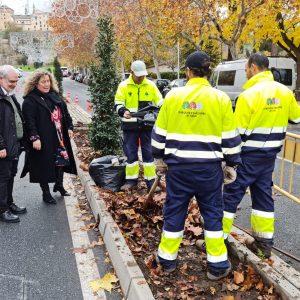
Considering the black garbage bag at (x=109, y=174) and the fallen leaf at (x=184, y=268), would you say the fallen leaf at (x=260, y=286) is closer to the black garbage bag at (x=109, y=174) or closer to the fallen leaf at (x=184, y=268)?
the fallen leaf at (x=184, y=268)

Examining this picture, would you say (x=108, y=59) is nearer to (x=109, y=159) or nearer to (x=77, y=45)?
(x=109, y=159)

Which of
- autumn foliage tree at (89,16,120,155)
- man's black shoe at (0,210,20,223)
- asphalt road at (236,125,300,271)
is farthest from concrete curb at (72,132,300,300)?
autumn foliage tree at (89,16,120,155)

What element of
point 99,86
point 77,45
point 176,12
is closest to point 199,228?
point 99,86

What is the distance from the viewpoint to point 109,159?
6.59 metres

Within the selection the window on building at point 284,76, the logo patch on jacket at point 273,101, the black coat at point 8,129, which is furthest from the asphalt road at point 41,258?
the window on building at point 284,76

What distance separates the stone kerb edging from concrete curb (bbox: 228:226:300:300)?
1.03 metres

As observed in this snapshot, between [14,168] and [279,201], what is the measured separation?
402cm

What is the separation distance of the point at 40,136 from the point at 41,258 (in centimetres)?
211

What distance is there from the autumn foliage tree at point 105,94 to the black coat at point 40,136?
211cm

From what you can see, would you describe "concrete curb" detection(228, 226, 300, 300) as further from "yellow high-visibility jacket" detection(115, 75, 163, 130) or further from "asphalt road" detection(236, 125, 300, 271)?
"yellow high-visibility jacket" detection(115, 75, 163, 130)

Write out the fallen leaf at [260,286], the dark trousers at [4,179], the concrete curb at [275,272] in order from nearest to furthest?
the concrete curb at [275,272] < the fallen leaf at [260,286] < the dark trousers at [4,179]

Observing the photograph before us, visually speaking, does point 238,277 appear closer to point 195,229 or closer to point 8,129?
point 195,229

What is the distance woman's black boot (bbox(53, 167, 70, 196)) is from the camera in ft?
20.5

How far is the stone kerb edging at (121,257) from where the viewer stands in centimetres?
331
